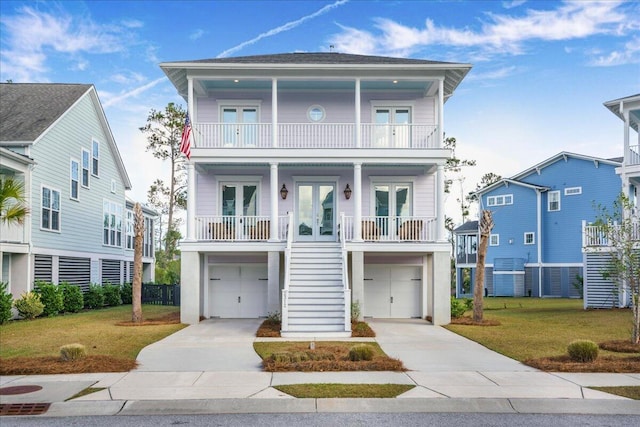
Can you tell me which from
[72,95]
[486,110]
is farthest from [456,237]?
[72,95]

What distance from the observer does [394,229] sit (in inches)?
814

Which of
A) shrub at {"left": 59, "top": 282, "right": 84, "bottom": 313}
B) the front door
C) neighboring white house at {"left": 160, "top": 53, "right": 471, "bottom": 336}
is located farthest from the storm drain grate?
shrub at {"left": 59, "top": 282, "right": 84, "bottom": 313}

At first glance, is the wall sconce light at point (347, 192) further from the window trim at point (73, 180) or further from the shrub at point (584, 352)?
the shrub at point (584, 352)

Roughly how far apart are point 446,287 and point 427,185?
4.30 metres

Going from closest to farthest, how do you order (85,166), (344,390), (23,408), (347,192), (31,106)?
(23,408) → (344,390) → (347,192) → (31,106) → (85,166)

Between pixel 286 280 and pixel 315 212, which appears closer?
pixel 286 280

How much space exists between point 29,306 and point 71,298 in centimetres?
363

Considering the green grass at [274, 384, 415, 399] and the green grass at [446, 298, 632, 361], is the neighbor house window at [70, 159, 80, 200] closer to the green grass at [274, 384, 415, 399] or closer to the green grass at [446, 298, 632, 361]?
the green grass at [446, 298, 632, 361]

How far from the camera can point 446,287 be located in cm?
1956

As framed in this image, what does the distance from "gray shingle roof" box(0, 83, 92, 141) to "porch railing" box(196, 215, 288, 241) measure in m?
6.70

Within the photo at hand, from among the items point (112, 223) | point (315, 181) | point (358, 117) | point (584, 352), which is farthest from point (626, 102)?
point (112, 223)

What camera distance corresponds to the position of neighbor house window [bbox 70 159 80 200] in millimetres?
25516

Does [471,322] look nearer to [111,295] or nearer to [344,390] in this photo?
[344,390]

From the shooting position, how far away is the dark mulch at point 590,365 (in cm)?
1084
